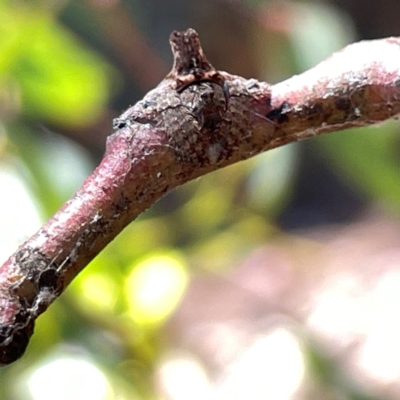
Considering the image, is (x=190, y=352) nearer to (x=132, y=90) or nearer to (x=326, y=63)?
(x=132, y=90)

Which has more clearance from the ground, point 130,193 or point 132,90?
point 132,90

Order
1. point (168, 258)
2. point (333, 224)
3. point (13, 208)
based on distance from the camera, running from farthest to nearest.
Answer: point (333, 224) → point (168, 258) → point (13, 208)

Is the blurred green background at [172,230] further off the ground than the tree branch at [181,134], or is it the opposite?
the blurred green background at [172,230]

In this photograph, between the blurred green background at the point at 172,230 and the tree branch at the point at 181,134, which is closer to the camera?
the tree branch at the point at 181,134

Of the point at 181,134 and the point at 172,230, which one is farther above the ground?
the point at 172,230

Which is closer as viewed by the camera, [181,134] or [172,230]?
[181,134]

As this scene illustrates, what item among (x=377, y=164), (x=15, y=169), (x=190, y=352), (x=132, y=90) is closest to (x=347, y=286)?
(x=190, y=352)
